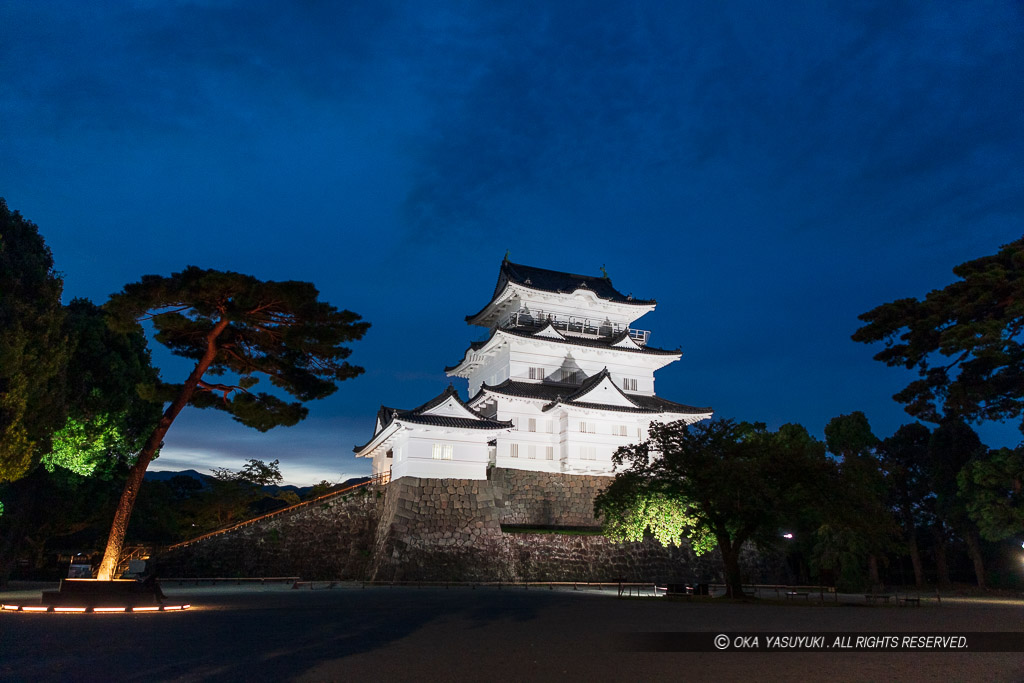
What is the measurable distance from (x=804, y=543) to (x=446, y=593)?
23.2 metres

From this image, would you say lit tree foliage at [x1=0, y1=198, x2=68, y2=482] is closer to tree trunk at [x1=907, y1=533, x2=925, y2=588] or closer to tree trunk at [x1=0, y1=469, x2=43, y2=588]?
tree trunk at [x1=0, y1=469, x2=43, y2=588]

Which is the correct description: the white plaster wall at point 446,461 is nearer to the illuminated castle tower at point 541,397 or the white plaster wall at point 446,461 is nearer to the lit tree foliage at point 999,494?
the illuminated castle tower at point 541,397

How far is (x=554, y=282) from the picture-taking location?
44438 millimetres

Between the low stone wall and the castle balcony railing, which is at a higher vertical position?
the castle balcony railing

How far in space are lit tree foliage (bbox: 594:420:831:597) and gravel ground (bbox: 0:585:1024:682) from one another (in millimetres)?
4023

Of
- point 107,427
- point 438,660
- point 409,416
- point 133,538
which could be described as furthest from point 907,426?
point 133,538

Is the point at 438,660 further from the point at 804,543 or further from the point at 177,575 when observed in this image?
the point at 804,543

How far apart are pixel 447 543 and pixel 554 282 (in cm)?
2012

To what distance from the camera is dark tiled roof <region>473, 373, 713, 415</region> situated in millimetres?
35312

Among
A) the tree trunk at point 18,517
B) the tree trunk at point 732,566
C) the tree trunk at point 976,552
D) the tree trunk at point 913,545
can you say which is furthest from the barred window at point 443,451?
the tree trunk at point 976,552

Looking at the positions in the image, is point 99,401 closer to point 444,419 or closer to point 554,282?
point 444,419

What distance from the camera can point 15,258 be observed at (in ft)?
77.3

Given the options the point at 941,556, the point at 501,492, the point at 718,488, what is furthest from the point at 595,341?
the point at 941,556

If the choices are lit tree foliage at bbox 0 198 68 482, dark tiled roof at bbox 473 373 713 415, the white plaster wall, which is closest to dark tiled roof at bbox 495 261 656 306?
dark tiled roof at bbox 473 373 713 415
